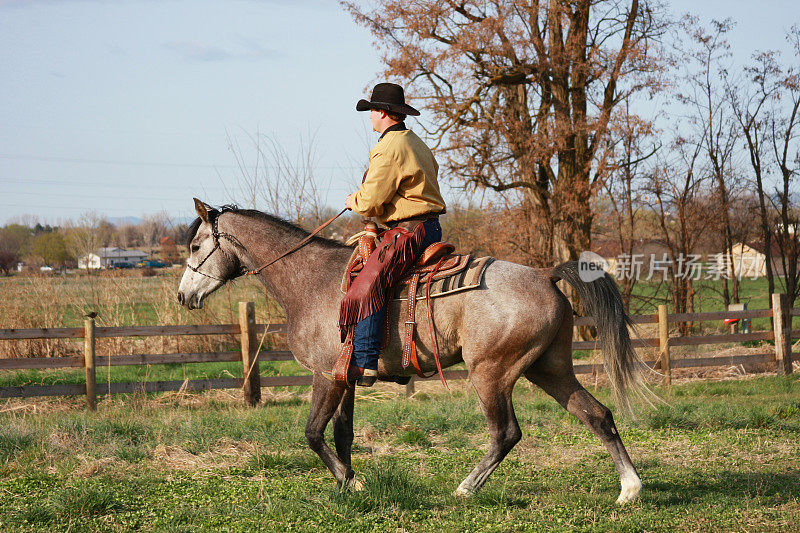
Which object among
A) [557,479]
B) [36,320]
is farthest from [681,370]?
[36,320]

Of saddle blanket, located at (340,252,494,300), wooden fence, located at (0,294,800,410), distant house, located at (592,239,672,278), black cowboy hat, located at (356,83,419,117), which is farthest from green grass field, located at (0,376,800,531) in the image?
distant house, located at (592,239,672,278)

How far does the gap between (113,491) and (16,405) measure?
521 cm

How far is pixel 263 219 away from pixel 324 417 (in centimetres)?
171

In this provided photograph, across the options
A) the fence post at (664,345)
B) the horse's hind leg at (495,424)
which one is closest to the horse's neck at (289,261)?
the horse's hind leg at (495,424)

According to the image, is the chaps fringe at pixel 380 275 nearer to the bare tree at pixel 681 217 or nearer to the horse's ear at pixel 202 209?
the horse's ear at pixel 202 209

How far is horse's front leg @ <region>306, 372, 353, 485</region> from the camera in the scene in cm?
475

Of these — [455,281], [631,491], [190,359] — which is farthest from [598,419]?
[190,359]

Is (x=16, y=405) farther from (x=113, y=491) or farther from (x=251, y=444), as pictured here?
(x=113, y=491)

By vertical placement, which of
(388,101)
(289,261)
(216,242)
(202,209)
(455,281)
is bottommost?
(455,281)

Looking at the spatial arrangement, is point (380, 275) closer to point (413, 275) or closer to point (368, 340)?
point (413, 275)

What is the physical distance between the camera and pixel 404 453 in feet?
20.3

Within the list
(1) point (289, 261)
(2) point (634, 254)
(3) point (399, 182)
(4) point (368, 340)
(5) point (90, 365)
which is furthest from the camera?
(2) point (634, 254)

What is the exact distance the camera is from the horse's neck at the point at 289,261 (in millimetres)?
5027

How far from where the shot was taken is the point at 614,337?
4.77 m
